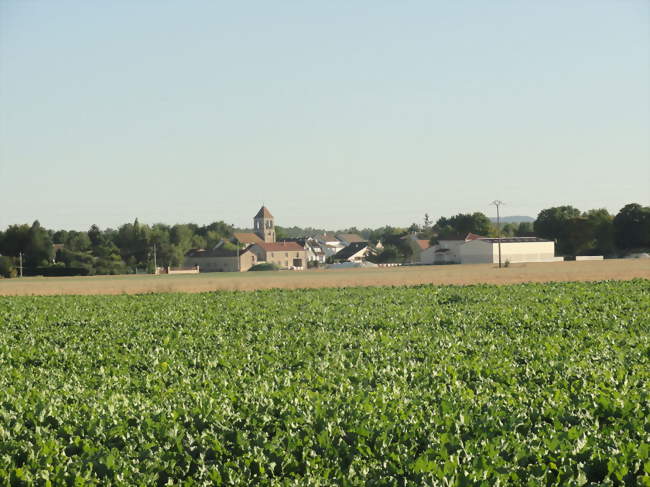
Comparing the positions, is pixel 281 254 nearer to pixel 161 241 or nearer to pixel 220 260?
pixel 220 260

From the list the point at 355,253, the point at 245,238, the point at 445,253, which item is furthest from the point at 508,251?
the point at 245,238

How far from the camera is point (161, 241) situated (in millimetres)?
136125

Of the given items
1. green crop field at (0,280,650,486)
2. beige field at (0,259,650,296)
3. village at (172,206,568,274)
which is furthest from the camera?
village at (172,206,568,274)

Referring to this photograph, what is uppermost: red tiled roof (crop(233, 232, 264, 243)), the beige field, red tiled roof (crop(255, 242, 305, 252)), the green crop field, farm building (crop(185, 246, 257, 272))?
red tiled roof (crop(233, 232, 264, 243))

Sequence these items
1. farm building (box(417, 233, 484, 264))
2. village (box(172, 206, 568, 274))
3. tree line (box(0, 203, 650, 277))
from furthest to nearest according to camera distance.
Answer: farm building (box(417, 233, 484, 264)) → village (box(172, 206, 568, 274)) → tree line (box(0, 203, 650, 277))

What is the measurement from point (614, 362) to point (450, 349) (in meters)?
3.60

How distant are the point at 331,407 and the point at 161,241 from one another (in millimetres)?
128514

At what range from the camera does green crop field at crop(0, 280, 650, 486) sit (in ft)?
27.3

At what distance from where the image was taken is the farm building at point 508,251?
13366 centimetres

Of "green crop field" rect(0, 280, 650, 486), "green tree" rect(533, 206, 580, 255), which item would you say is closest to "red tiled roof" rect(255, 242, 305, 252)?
"green tree" rect(533, 206, 580, 255)

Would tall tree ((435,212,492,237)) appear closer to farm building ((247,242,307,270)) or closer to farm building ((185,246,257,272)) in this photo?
farm building ((247,242,307,270))

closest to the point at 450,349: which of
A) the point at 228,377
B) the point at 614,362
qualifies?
the point at 614,362

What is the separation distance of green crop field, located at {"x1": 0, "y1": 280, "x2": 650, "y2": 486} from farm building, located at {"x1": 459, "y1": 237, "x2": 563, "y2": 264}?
113m

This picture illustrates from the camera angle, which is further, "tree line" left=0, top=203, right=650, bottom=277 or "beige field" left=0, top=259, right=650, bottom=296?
"tree line" left=0, top=203, right=650, bottom=277
